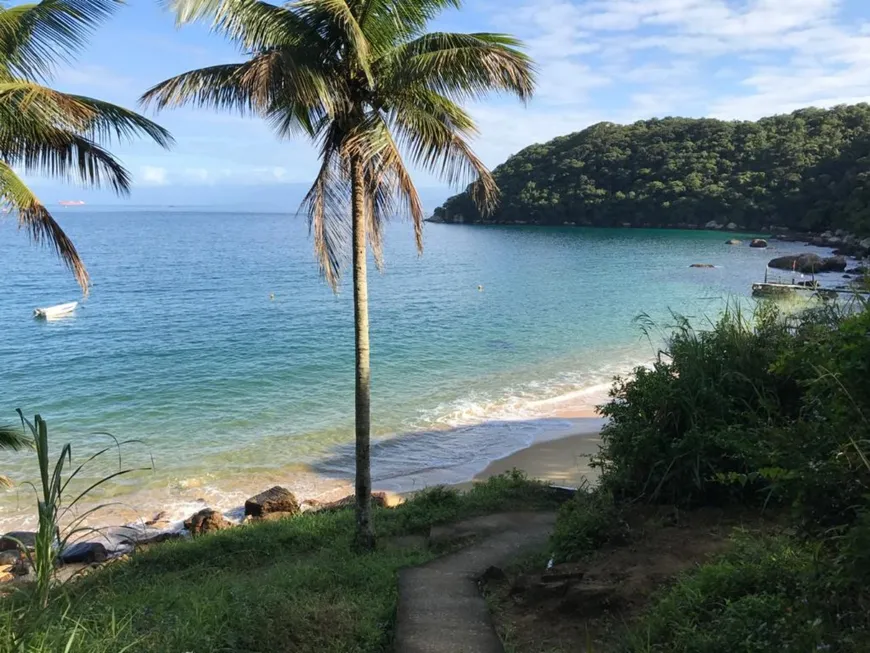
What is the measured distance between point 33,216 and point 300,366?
16.5 m

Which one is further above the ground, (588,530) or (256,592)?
(588,530)

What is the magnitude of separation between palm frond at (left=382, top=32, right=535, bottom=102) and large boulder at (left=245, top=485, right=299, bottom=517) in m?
8.36

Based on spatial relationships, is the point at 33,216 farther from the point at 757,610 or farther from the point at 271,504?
the point at 757,610

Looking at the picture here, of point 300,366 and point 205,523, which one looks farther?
point 300,366

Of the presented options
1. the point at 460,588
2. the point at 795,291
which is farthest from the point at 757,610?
the point at 795,291

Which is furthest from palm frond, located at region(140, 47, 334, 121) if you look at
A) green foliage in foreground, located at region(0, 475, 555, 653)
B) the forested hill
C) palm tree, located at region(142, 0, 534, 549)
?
the forested hill

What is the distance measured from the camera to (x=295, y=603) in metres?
5.25

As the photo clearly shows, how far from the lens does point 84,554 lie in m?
11.4

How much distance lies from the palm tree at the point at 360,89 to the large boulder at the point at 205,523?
4496 millimetres

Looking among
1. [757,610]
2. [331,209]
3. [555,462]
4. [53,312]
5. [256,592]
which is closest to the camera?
[757,610]

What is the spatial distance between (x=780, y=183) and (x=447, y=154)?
9488 cm

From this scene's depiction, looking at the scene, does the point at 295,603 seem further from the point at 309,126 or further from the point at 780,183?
the point at 780,183

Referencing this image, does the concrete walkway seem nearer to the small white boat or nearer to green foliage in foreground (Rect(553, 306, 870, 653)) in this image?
green foliage in foreground (Rect(553, 306, 870, 653))

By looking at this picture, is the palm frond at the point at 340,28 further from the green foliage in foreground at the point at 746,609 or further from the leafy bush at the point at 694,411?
the green foliage in foreground at the point at 746,609
